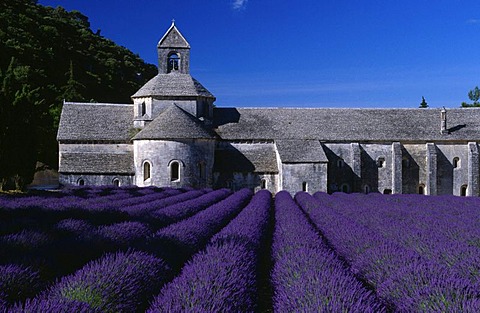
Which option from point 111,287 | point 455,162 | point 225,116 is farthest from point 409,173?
point 111,287

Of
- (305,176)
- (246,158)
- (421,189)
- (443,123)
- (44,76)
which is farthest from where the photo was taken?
(44,76)

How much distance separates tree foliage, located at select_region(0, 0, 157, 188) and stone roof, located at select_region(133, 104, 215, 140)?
6844 millimetres

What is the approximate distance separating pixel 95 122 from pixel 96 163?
12.7 ft

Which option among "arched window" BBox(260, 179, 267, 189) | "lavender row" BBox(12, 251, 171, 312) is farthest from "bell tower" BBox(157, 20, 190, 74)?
"lavender row" BBox(12, 251, 171, 312)

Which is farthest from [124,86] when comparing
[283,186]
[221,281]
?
[221,281]

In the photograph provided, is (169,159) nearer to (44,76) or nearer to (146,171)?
(146,171)

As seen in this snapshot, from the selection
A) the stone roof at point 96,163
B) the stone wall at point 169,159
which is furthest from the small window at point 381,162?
the stone roof at point 96,163

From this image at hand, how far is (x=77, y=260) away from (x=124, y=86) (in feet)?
208

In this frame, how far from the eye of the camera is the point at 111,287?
5.33 meters

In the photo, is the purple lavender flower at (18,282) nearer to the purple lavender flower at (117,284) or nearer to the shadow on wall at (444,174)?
the purple lavender flower at (117,284)

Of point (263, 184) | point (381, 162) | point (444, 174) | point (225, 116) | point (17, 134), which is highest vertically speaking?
point (225, 116)

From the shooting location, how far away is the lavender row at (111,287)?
472 centimetres

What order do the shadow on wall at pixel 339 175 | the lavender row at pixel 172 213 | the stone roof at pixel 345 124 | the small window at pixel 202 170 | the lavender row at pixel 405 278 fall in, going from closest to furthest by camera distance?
the lavender row at pixel 405 278
the lavender row at pixel 172 213
the small window at pixel 202 170
the shadow on wall at pixel 339 175
the stone roof at pixel 345 124

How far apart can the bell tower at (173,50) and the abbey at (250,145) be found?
0.25 feet
